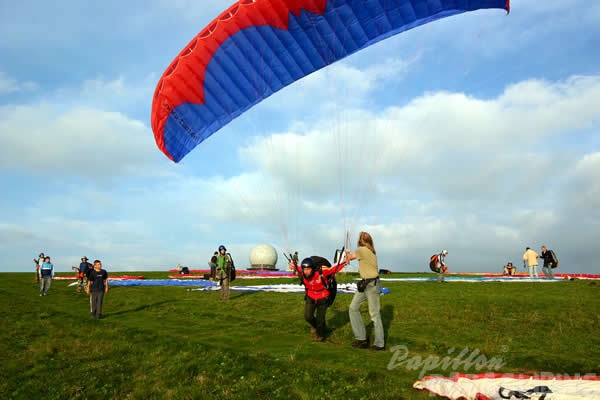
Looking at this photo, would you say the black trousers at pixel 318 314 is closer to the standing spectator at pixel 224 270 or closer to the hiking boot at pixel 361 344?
the hiking boot at pixel 361 344

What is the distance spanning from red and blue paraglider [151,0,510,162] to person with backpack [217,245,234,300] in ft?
16.2

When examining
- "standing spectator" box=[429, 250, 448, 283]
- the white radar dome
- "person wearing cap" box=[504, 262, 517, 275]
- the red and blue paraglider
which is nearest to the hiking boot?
the red and blue paraglider

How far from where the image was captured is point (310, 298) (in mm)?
9680

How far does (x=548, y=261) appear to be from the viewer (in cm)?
2469

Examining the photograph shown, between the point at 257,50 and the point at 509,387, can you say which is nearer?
the point at 509,387

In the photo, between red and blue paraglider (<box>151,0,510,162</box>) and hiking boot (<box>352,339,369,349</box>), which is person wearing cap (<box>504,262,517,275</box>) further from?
hiking boot (<box>352,339,369,349</box>)

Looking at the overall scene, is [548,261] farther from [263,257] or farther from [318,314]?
[263,257]

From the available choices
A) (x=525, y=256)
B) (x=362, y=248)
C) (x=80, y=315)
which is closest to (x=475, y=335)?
(x=362, y=248)

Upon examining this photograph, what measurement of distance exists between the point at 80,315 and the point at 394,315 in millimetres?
10443

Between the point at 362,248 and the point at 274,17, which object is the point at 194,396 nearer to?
the point at 362,248

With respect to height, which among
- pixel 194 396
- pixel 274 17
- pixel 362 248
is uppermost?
pixel 274 17

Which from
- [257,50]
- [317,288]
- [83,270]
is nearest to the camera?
[317,288]

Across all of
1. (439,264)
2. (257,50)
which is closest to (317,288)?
(257,50)

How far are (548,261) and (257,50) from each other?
2193 centimetres
